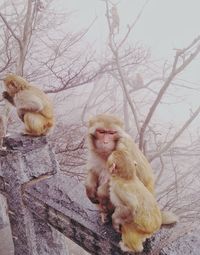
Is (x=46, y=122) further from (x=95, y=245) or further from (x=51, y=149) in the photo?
(x=95, y=245)

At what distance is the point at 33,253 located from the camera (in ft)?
9.44

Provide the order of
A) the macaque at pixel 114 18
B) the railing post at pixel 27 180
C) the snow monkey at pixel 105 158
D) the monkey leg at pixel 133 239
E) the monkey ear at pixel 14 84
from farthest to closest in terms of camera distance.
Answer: the macaque at pixel 114 18, the monkey ear at pixel 14 84, the railing post at pixel 27 180, the snow monkey at pixel 105 158, the monkey leg at pixel 133 239

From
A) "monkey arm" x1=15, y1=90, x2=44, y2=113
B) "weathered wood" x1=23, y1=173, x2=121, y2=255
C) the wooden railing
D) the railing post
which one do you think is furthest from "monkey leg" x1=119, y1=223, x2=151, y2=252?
"monkey arm" x1=15, y1=90, x2=44, y2=113

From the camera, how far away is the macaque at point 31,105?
10.2ft

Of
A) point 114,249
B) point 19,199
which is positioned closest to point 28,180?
point 19,199

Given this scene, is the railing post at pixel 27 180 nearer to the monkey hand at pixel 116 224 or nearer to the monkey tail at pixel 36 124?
the monkey tail at pixel 36 124

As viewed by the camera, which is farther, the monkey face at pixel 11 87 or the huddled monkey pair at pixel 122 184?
the monkey face at pixel 11 87

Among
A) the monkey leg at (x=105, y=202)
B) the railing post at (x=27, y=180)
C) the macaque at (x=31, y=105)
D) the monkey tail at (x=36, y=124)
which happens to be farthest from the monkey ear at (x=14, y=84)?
the monkey leg at (x=105, y=202)

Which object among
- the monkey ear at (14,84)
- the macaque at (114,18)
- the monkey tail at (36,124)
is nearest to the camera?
the monkey tail at (36,124)

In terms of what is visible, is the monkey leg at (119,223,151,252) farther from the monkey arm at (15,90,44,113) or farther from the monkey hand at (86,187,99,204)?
the monkey arm at (15,90,44,113)

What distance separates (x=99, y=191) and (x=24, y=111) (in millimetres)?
1587

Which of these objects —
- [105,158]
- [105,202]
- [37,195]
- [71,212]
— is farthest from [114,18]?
[105,202]

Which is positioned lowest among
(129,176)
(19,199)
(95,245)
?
(95,245)

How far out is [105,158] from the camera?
85.7 inches
